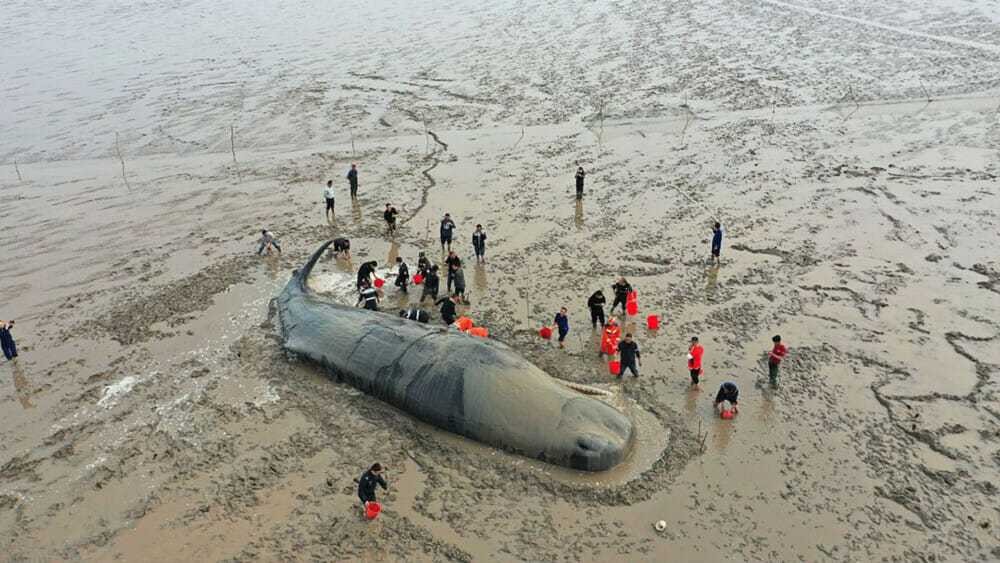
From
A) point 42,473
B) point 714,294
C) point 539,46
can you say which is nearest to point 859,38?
point 539,46

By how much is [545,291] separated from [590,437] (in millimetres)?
6760

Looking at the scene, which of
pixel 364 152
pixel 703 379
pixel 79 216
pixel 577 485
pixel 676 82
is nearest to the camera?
pixel 577 485

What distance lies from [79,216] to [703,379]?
22.9 m

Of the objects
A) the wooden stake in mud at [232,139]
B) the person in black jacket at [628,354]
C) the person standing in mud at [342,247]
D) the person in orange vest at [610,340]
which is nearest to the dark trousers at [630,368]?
the person in black jacket at [628,354]

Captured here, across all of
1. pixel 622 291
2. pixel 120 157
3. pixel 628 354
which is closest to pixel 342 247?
pixel 622 291

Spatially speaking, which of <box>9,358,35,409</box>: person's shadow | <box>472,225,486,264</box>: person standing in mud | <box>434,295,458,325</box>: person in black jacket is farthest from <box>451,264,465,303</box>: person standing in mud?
<box>9,358,35,409</box>: person's shadow

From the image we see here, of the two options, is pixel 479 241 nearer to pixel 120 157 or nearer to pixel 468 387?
pixel 468 387

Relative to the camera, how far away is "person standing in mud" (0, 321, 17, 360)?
51.8ft

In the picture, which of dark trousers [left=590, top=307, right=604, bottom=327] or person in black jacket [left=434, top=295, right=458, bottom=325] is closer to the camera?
dark trousers [left=590, top=307, right=604, bottom=327]

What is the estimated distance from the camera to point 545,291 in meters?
18.0

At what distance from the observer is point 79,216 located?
25.1 meters

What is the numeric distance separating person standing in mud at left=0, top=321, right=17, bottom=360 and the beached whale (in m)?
6.50

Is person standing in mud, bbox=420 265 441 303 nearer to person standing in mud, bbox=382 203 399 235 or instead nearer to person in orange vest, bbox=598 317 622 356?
person standing in mud, bbox=382 203 399 235

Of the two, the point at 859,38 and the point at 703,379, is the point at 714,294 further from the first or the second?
the point at 859,38
